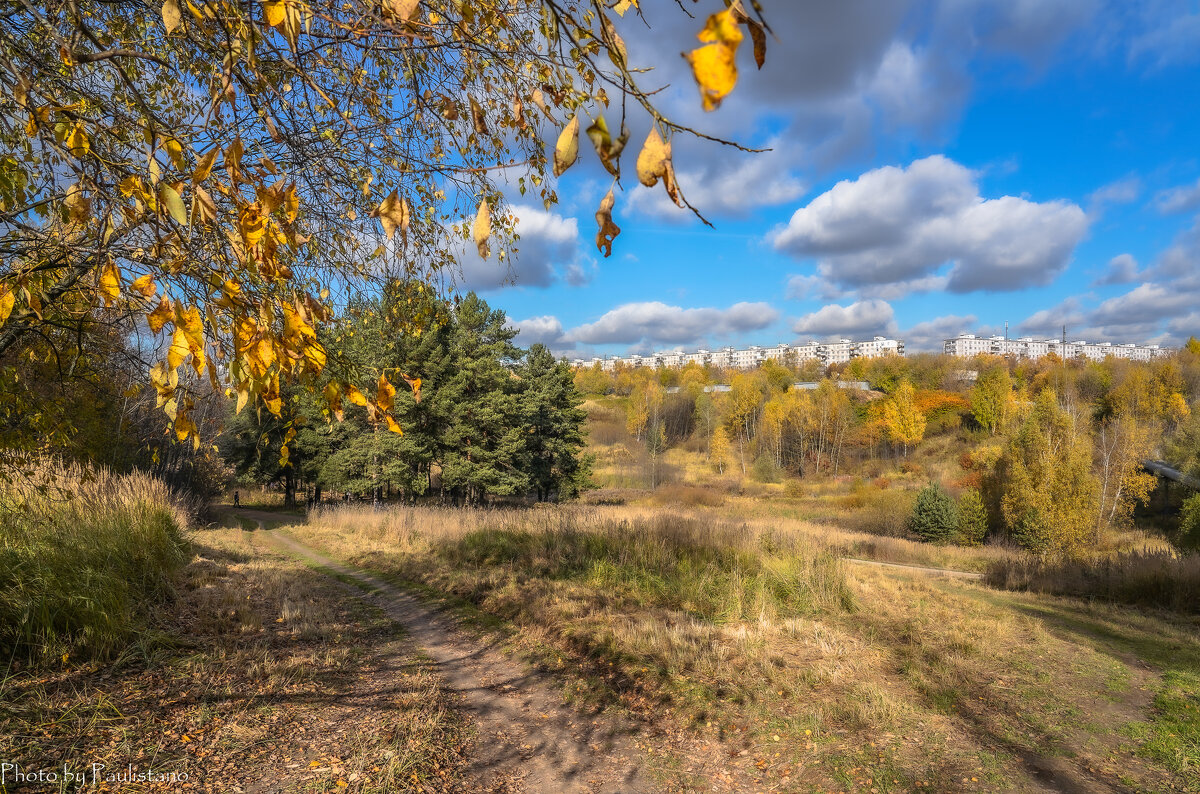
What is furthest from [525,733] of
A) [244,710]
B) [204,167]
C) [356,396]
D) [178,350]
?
[204,167]

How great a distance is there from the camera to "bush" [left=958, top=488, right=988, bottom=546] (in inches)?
1059

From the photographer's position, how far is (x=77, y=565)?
437 centimetres

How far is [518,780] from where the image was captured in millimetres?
3445

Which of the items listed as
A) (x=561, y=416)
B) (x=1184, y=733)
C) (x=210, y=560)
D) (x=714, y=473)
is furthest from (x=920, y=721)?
(x=714, y=473)

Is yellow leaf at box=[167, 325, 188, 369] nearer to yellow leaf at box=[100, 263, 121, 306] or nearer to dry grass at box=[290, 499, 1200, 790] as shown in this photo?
yellow leaf at box=[100, 263, 121, 306]

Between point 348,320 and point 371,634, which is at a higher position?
point 348,320

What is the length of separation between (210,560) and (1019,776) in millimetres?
9292

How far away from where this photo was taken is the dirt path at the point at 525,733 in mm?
3473

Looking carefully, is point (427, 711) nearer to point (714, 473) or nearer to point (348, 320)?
point (348, 320)

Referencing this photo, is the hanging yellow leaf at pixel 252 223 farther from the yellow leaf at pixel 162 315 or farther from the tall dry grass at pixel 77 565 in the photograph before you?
the tall dry grass at pixel 77 565

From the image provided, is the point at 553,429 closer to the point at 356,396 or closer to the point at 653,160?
the point at 356,396

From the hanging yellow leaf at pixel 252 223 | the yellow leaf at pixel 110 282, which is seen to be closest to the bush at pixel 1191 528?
the hanging yellow leaf at pixel 252 223

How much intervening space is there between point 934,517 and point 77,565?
32762 mm

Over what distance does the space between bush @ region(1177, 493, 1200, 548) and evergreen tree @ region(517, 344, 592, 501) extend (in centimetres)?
2659
